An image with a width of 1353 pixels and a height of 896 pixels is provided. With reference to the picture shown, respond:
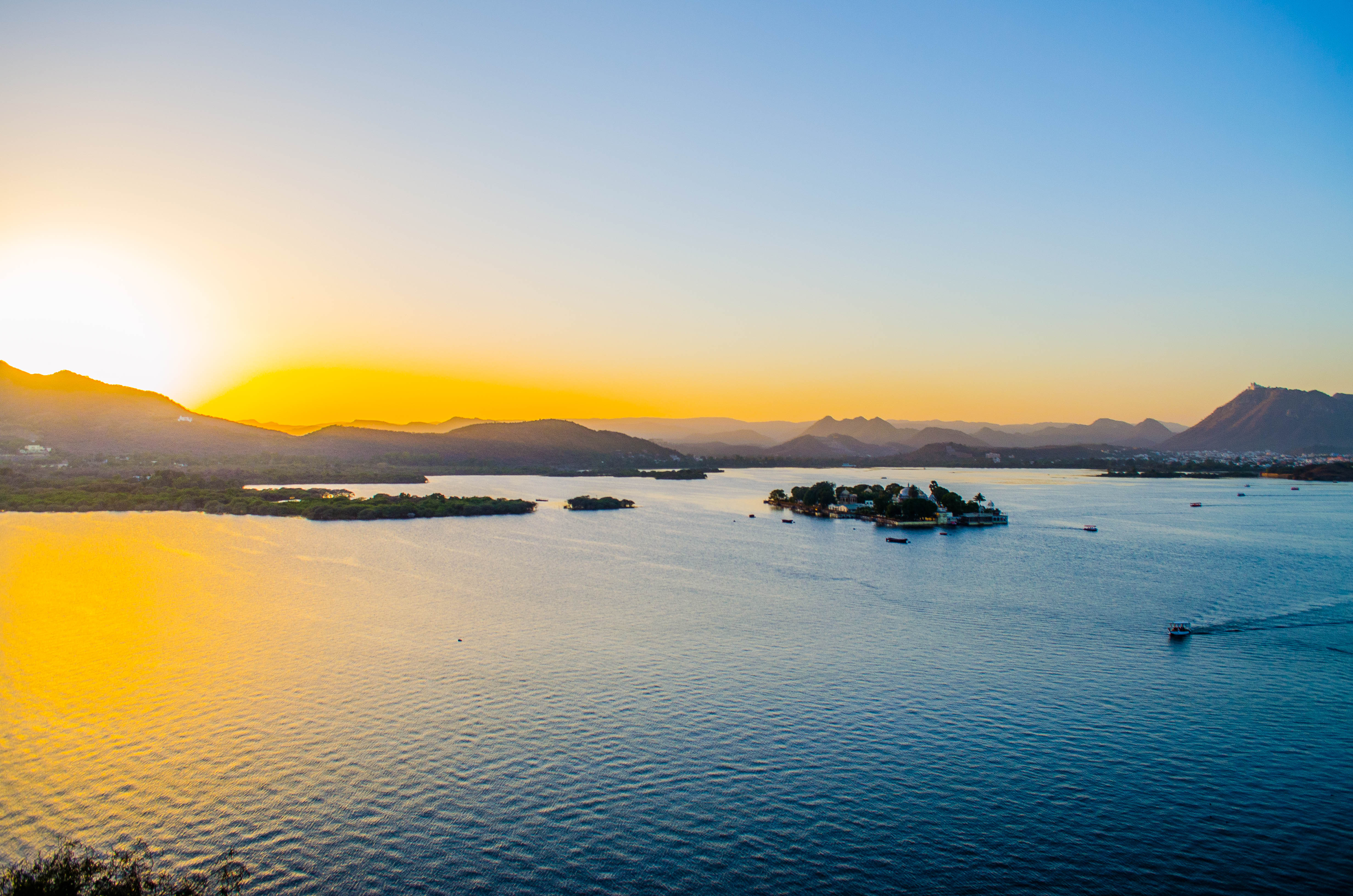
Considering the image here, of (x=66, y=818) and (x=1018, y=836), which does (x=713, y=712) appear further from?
(x=66, y=818)

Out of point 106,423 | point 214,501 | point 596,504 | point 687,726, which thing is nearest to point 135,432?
point 106,423

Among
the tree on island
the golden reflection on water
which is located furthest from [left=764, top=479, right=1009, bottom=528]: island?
the golden reflection on water

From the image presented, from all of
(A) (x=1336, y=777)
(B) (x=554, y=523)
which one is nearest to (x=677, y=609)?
(A) (x=1336, y=777)

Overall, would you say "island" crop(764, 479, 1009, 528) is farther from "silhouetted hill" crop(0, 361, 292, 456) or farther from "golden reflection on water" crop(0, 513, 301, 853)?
"silhouetted hill" crop(0, 361, 292, 456)

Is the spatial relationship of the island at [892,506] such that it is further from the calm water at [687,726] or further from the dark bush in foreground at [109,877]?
the dark bush in foreground at [109,877]

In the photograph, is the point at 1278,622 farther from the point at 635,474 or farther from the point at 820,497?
the point at 635,474

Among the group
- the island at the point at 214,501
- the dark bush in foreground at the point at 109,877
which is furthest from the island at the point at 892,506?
the dark bush in foreground at the point at 109,877
